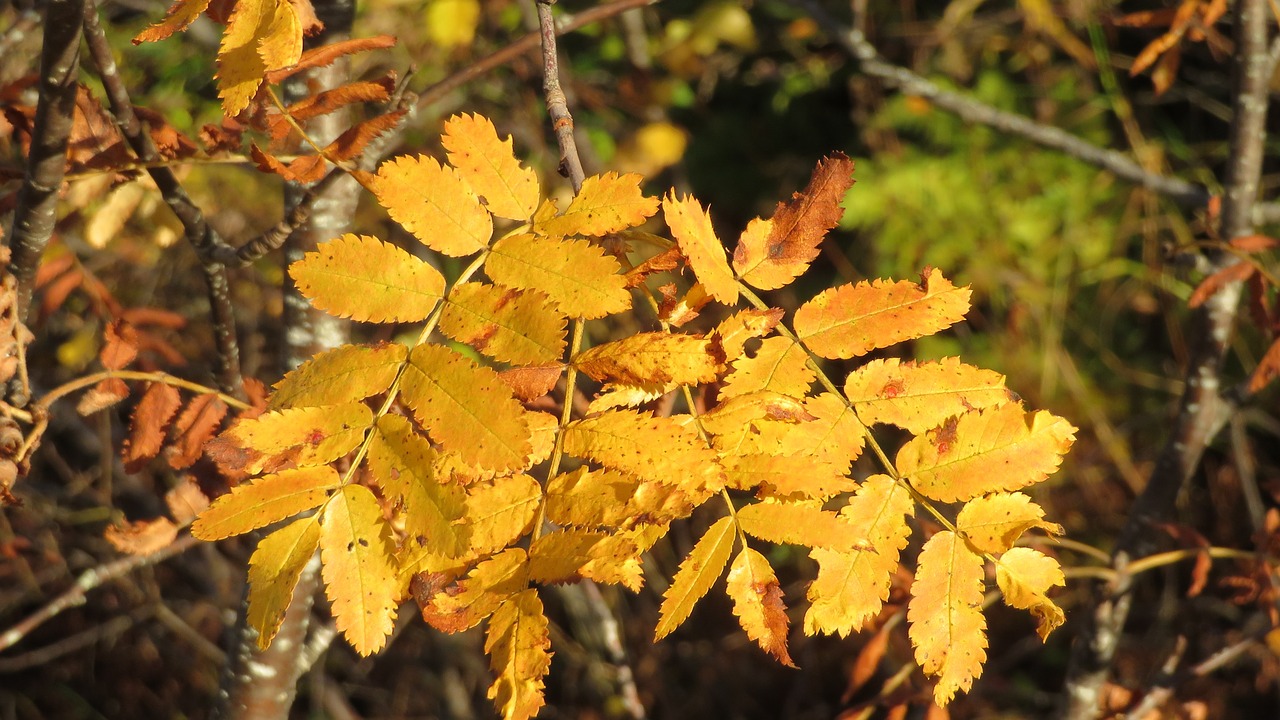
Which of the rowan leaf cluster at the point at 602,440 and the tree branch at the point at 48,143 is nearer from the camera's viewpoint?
the rowan leaf cluster at the point at 602,440

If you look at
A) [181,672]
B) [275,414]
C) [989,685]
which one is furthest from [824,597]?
[181,672]


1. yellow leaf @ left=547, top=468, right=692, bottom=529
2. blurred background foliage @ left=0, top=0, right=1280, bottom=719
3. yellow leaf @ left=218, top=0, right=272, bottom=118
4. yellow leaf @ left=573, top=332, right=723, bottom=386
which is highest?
yellow leaf @ left=218, top=0, right=272, bottom=118

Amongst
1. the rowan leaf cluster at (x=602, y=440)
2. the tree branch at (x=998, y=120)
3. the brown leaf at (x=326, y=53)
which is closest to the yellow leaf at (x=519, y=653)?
the rowan leaf cluster at (x=602, y=440)

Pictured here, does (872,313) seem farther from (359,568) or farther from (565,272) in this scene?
(359,568)

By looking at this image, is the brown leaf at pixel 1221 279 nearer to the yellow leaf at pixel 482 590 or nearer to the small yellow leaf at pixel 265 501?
the yellow leaf at pixel 482 590

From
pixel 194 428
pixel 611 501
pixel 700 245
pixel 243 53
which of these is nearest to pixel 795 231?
pixel 700 245

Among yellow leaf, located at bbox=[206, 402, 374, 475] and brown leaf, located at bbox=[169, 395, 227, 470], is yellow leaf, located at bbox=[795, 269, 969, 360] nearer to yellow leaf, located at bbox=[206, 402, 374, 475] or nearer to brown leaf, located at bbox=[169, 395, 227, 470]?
yellow leaf, located at bbox=[206, 402, 374, 475]

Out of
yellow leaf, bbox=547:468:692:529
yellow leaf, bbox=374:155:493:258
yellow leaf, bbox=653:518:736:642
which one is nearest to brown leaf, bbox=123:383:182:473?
yellow leaf, bbox=374:155:493:258

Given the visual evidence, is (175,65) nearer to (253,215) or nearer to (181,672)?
(253,215)
